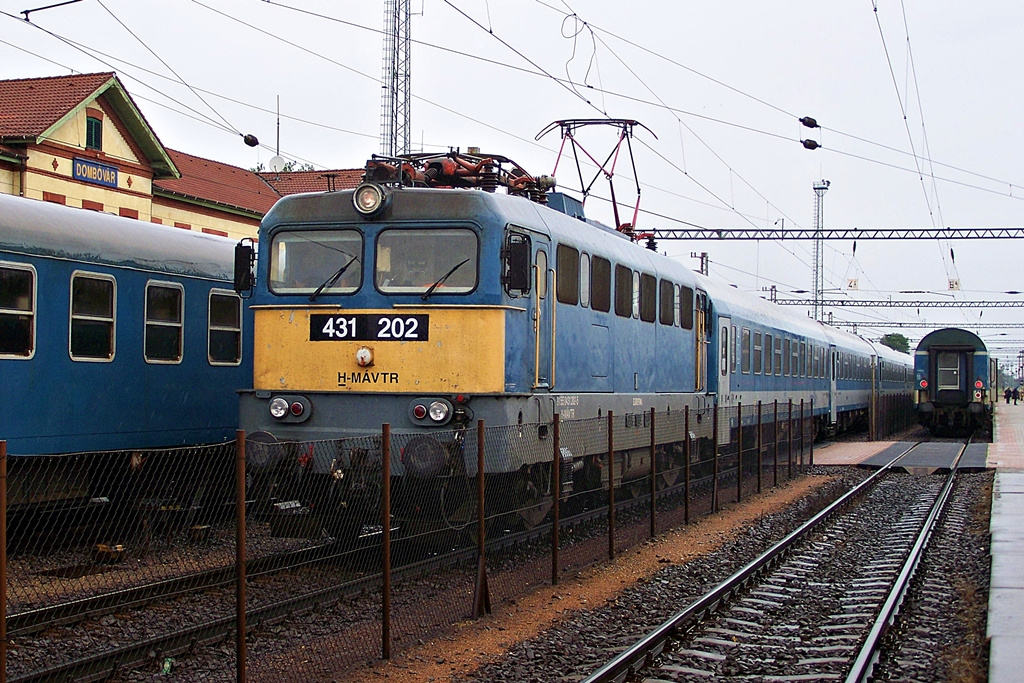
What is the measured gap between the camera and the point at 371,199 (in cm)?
1142

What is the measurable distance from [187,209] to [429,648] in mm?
26264

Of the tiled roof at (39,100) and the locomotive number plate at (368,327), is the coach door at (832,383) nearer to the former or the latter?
the tiled roof at (39,100)

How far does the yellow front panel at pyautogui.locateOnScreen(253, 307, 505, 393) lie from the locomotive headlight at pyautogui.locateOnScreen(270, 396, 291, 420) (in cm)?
17

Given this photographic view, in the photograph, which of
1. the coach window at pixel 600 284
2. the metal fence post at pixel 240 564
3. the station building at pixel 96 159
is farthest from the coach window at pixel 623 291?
the station building at pixel 96 159

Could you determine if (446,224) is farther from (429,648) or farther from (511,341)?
(429,648)

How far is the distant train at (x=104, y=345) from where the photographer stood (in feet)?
37.4

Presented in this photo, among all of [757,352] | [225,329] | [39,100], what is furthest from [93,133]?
[757,352]

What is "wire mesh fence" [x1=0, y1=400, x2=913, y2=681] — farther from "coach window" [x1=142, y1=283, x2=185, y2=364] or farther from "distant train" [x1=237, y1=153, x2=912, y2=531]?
"coach window" [x1=142, y1=283, x2=185, y2=364]

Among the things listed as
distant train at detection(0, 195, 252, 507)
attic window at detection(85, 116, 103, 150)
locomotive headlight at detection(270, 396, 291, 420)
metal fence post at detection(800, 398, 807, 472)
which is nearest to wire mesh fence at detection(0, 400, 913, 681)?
distant train at detection(0, 195, 252, 507)

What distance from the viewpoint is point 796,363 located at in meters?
29.4

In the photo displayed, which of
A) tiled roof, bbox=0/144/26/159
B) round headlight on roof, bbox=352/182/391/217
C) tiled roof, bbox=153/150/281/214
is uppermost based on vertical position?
tiled roof, bbox=153/150/281/214

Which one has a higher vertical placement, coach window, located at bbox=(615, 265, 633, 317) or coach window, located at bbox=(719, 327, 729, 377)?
coach window, located at bbox=(615, 265, 633, 317)

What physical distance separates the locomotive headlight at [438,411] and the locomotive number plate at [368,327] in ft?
2.16

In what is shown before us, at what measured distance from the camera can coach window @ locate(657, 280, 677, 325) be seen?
1677 cm
